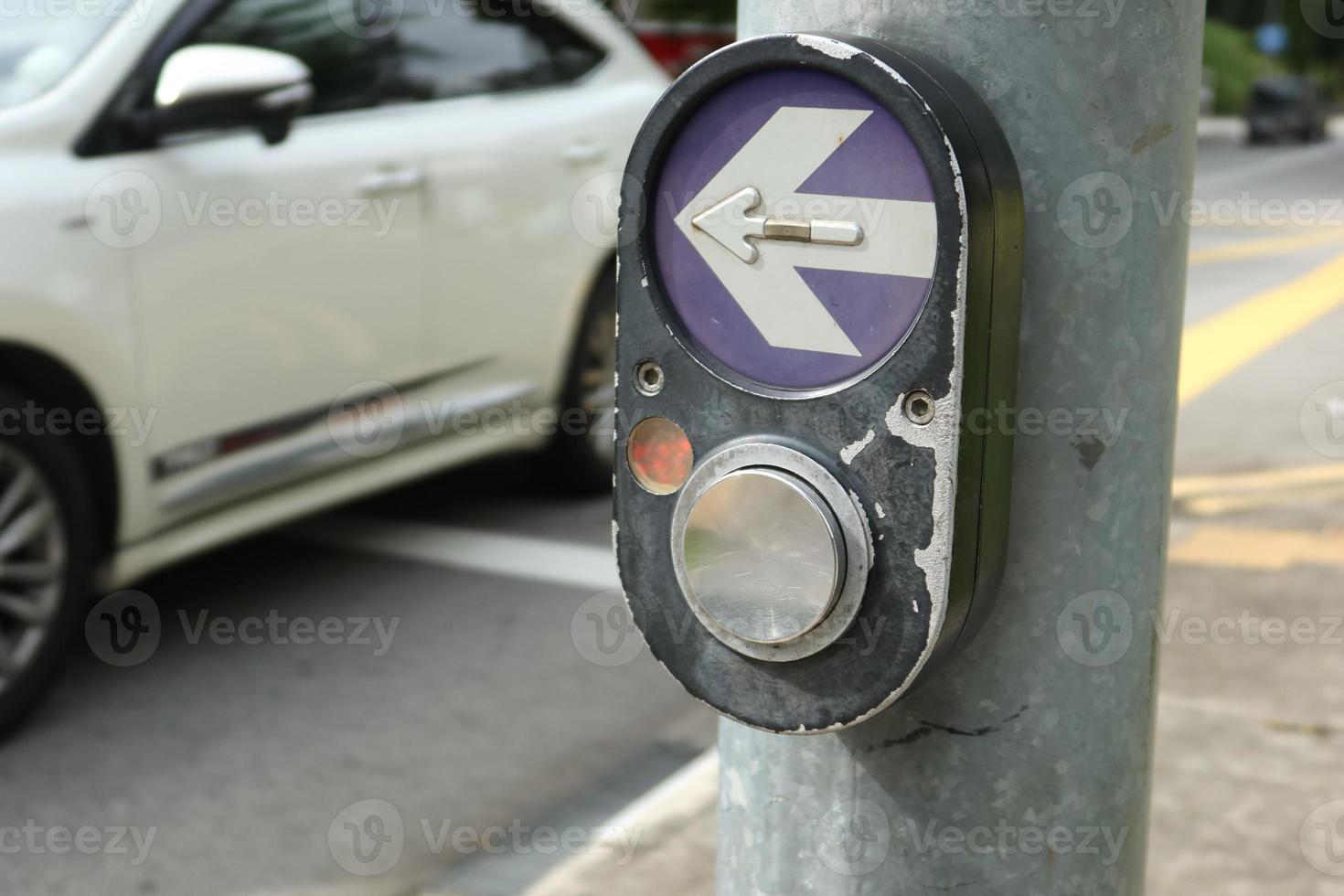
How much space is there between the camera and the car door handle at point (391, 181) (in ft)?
13.0

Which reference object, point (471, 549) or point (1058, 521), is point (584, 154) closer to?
point (471, 549)

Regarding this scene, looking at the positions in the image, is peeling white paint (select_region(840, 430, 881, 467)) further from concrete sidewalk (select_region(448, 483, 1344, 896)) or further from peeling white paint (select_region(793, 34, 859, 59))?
concrete sidewalk (select_region(448, 483, 1344, 896))

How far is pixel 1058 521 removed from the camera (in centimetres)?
116

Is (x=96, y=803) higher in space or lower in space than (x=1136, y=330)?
lower

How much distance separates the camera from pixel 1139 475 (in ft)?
3.85

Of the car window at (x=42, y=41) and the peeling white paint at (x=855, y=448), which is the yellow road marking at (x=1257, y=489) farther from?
the peeling white paint at (x=855, y=448)

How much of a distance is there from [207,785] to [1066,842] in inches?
93.2

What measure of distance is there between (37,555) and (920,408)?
9.04ft

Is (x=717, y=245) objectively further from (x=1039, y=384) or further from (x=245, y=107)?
(x=245, y=107)

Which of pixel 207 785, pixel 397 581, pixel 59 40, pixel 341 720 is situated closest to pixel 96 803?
pixel 207 785

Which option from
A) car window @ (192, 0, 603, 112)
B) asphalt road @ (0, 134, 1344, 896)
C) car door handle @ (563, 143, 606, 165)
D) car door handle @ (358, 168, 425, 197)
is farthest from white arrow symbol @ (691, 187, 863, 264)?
car door handle @ (563, 143, 606, 165)

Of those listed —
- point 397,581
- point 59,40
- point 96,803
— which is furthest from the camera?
point 397,581

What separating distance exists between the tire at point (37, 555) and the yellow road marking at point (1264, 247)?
870 cm

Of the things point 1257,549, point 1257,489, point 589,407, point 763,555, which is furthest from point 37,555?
point 1257,489
